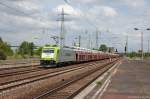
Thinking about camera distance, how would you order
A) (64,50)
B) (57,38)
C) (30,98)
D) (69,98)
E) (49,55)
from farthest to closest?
(57,38) < (64,50) < (49,55) < (69,98) < (30,98)

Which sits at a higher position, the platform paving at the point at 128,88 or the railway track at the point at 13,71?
the railway track at the point at 13,71

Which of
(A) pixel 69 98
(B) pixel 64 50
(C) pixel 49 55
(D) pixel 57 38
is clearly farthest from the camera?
(D) pixel 57 38

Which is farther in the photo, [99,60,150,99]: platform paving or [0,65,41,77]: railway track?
[0,65,41,77]: railway track

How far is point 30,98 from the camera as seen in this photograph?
16.1 metres

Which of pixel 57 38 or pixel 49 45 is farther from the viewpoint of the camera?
pixel 57 38

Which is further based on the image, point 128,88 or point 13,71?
point 13,71

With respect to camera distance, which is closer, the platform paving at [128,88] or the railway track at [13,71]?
the platform paving at [128,88]

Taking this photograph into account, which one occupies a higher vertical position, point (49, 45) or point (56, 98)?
point (49, 45)

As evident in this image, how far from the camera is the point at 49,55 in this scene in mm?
50156

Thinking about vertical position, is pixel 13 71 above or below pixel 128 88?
above

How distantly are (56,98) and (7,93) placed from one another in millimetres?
3042

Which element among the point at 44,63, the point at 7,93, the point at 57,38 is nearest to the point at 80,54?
the point at 57,38

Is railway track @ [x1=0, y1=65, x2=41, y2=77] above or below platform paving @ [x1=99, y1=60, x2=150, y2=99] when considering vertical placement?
above

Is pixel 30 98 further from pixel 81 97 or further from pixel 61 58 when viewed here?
pixel 61 58
